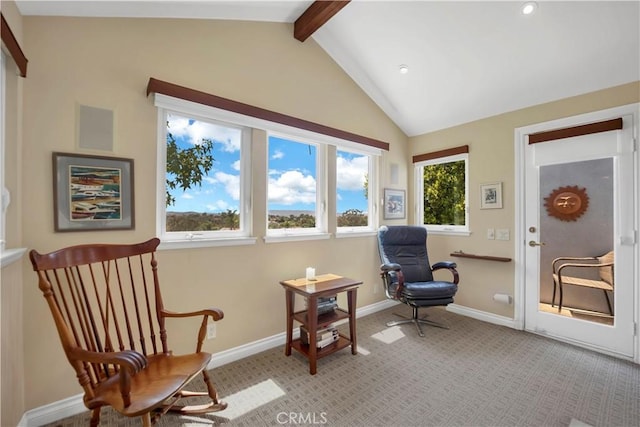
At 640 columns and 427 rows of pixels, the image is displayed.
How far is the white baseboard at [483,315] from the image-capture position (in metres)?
3.11

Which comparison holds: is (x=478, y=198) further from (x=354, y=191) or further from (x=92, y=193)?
(x=92, y=193)

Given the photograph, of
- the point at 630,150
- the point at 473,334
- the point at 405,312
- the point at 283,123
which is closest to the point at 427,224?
the point at 405,312

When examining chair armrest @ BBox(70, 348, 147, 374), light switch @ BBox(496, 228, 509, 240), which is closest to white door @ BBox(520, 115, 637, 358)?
light switch @ BBox(496, 228, 509, 240)

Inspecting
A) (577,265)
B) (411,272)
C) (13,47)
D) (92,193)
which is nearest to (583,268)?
(577,265)

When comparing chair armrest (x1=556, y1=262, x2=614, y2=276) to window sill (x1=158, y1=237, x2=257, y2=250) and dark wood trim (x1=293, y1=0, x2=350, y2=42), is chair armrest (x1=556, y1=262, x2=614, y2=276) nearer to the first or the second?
window sill (x1=158, y1=237, x2=257, y2=250)

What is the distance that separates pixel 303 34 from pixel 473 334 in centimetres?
361

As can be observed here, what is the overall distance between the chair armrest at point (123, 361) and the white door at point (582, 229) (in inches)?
141

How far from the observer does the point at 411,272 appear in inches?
132

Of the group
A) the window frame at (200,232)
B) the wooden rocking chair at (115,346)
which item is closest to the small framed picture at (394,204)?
the window frame at (200,232)

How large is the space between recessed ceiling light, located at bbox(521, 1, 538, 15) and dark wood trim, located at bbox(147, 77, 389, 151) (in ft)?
5.91

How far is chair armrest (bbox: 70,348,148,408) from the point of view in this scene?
3.75 ft

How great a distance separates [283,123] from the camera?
8.87ft

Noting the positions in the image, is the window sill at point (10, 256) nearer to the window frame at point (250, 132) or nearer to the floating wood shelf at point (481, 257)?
the window frame at point (250, 132)

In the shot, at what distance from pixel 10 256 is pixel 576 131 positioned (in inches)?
173
